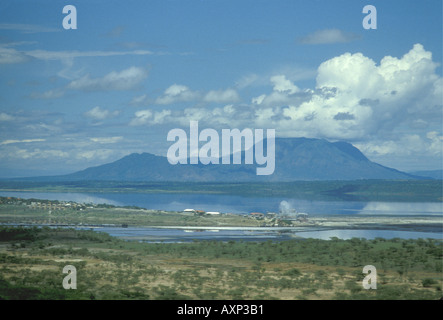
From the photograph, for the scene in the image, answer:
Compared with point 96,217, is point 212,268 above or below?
below

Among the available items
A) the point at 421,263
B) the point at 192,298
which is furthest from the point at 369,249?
the point at 192,298

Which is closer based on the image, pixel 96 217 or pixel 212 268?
pixel 212 268

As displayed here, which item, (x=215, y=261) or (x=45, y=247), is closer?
(x=215, y=261)

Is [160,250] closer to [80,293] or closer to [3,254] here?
[3,254]

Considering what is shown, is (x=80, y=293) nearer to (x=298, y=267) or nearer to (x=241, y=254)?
(x=298, y=267)

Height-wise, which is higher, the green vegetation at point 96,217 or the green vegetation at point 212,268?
the green vegetation at point 96,217

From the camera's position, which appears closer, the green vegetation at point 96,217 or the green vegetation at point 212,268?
the green vegetation at point 212,268
